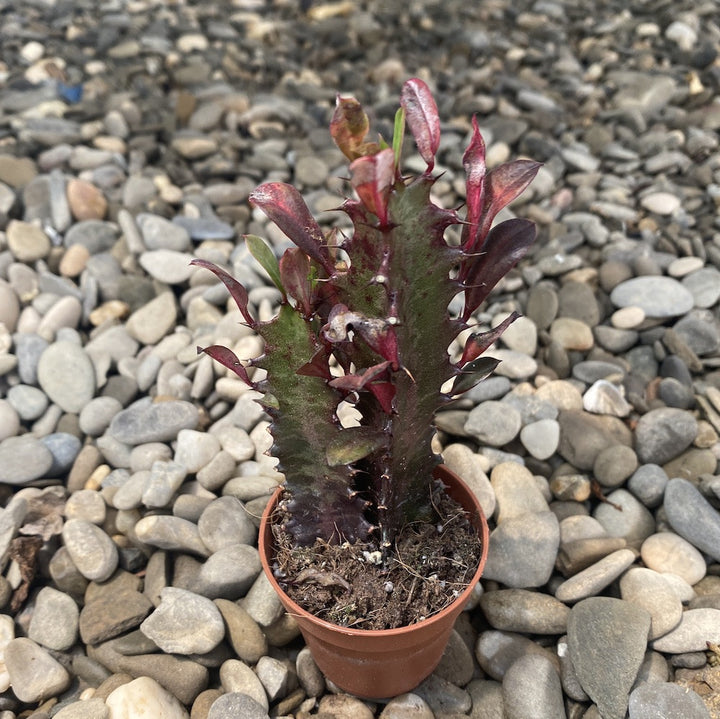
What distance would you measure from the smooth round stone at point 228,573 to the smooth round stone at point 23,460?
2.25 ft

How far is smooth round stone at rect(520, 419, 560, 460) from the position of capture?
2.09 meters

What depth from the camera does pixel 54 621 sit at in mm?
1733

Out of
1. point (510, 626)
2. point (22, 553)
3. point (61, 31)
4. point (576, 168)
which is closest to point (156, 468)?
point (22, 553)

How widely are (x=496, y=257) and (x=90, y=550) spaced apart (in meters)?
1.36

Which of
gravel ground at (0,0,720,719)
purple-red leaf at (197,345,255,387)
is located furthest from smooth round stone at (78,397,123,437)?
purple-red leaf at (197,345,255,387)

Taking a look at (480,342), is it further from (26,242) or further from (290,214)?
(26,242)

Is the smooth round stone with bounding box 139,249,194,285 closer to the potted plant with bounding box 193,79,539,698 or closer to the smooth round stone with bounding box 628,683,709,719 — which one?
the potted plant with bounding box 193,79,539,698

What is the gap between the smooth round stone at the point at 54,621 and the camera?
5.60ft

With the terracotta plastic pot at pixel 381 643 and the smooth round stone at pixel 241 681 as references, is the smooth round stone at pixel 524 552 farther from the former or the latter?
the smooth round stone at pixel 241 681

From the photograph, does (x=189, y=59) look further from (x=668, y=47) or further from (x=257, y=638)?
(x=257, y=638)

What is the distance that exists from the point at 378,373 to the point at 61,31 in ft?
13.8

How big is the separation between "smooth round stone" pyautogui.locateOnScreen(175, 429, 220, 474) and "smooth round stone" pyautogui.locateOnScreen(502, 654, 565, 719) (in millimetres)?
1052

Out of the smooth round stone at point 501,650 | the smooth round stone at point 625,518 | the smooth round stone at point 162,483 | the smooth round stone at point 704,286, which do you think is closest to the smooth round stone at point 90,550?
the smooth round stone at point 162,483

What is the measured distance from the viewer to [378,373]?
42.9 inches
